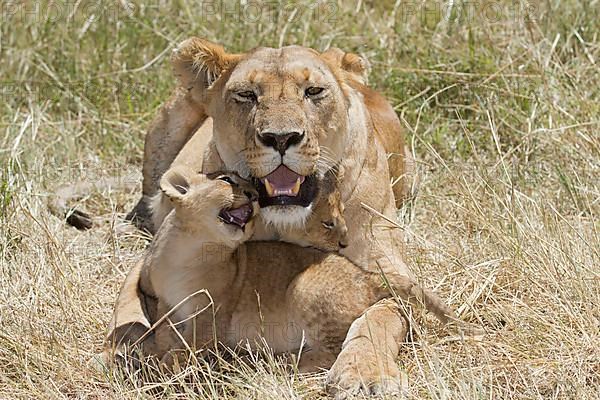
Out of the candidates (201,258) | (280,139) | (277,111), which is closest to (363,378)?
(201,258)

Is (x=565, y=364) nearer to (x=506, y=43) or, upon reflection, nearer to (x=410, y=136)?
(x=410, y=136)

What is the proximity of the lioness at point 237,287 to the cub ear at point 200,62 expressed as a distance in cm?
51

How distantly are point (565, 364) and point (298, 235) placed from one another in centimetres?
81

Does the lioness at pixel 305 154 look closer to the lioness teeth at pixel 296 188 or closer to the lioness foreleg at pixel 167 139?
the lioness teeth at pixel 296 188

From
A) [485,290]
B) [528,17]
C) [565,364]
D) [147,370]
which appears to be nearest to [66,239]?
[147,370]

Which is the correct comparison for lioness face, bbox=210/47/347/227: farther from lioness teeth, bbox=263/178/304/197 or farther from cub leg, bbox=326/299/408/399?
cub leg, bbox=326/299/408/399

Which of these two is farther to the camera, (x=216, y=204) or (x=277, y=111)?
(x=277, y=111)

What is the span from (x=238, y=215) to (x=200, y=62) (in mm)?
664

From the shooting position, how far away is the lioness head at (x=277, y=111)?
129 inches

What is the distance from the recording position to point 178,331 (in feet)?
10.6

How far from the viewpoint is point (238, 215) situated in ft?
10.5

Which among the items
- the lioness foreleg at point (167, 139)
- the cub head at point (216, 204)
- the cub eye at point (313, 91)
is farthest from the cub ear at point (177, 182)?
the lioness foreleg at point (167, 139)

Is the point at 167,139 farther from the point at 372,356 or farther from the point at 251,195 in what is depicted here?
the point at 372,356

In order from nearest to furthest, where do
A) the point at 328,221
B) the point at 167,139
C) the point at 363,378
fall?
the point at 363,378, the point at 328,221, the point at 167,139
